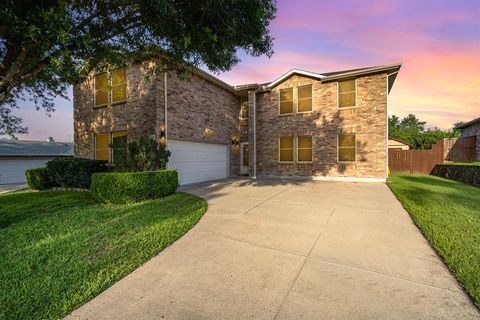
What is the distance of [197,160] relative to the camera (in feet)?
37.9

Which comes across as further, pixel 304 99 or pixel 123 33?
pixel 304 99

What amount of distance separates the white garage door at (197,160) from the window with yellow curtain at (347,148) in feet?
21.5

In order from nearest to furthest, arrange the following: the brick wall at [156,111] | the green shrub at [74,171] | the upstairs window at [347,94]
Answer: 1. the brick wall at [156,111]
2. the green shrub at [74,171]
3. the upstairs window at [347,94]

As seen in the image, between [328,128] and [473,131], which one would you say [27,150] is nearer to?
[328,128]

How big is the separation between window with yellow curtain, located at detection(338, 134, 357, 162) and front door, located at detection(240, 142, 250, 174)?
572 centimetres

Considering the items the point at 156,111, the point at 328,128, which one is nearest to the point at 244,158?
the point at 328,128

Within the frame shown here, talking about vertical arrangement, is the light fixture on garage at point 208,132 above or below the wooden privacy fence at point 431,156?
above

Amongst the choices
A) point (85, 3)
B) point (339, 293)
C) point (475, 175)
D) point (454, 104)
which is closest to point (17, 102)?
point (85, 3)

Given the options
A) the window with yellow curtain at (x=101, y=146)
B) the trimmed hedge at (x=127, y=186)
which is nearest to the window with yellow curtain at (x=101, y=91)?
the window with yellow curtain at (x=101, y=146)

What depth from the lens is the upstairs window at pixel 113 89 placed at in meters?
10.3

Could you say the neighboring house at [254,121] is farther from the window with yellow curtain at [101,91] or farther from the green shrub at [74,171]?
the green shrub at [74,171]

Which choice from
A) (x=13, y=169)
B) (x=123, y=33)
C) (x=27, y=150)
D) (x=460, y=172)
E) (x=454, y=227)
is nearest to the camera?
(x=454, y=227)

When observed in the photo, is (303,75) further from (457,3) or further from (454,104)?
(454,104)

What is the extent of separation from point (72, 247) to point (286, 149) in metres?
11.2
